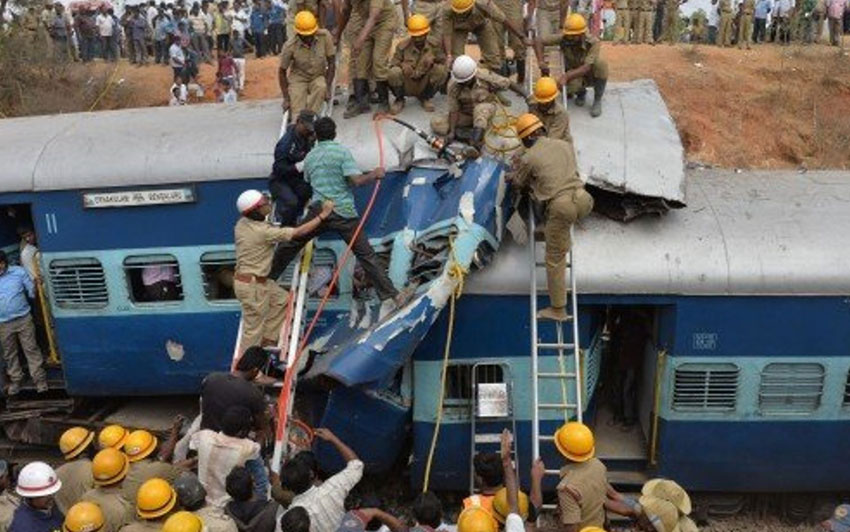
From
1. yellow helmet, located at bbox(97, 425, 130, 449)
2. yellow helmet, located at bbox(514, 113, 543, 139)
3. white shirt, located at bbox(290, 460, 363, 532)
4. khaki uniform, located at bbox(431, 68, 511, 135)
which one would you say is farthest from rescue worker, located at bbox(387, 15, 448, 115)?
white shirt, located at bbox(290, 460, 363, 532)

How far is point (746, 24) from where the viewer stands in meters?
23.6

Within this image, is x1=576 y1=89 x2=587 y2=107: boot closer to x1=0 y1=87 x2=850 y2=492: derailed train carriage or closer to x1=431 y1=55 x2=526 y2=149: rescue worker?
x1=0 y1=87 x2=850 y2=492: derailed train carriage

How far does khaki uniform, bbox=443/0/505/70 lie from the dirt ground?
9512mm

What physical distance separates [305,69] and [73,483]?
471 cm

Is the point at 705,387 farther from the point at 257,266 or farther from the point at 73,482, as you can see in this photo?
the point at 73,482

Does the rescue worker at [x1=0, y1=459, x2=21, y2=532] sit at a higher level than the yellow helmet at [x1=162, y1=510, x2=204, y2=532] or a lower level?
lower

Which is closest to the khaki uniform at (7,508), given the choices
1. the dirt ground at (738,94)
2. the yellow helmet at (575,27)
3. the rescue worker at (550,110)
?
the rescue worker at (550,110)

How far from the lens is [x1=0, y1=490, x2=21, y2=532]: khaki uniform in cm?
658

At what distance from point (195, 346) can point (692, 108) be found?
14.0 meters

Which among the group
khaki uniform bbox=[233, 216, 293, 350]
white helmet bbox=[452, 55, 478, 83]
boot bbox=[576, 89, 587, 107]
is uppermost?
white helmet bbox=[452, 55, 478, 83]

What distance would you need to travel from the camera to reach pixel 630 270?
8180 millimetres

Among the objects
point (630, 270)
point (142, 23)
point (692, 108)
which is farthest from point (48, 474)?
point (142, 23)

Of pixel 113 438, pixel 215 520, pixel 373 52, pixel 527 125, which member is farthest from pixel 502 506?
pixel 373 52

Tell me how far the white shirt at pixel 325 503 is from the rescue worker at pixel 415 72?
438 centimetres
